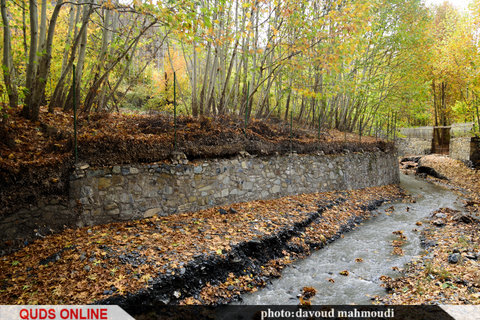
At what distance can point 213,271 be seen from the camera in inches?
149

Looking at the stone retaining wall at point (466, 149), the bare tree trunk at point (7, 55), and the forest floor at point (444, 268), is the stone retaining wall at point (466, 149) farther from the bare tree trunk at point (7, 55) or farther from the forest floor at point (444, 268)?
the bare tree trunk at point (7, 55)

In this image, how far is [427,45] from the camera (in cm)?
1371

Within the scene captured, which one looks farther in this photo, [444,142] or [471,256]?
[444,142]

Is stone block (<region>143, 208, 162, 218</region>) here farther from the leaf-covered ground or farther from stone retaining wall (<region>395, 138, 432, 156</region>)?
stone retaining wall (<region>395, 138, 432, 156</region>)

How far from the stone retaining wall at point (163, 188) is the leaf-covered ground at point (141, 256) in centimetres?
22

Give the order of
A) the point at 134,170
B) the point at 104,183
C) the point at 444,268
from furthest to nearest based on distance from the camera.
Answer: the point at 134,170
the point at 104,183
the point at 444,268

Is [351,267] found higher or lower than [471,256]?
lower

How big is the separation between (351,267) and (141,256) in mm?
3560

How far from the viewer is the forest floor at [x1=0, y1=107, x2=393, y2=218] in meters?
3.90

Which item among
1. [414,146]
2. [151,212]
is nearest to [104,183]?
[151,212]

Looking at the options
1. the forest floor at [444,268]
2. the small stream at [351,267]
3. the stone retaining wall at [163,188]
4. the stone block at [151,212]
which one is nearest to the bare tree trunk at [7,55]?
the stone retaining wall at [163,188]

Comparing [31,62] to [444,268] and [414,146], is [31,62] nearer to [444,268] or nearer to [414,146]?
[444,268]

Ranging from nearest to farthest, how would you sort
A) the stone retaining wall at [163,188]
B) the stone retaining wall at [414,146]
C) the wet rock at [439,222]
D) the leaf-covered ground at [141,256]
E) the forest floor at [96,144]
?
the leaf-covered ground at [141,256] < the forest floor at [96,144] < the stone retaining wall at [163,188] < the wet rock at [439,222] < the stone retaining wall at [414,146]

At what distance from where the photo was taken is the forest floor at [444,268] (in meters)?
3.39
